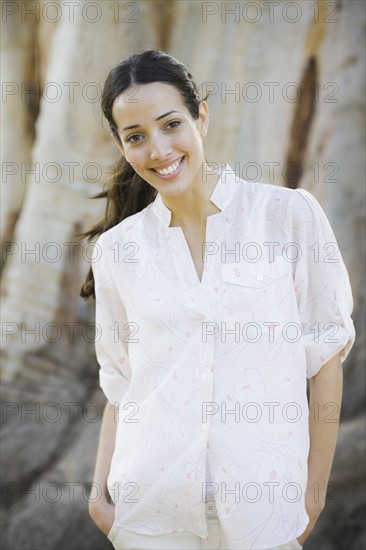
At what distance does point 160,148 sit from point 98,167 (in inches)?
68.0

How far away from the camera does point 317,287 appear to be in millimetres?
1873

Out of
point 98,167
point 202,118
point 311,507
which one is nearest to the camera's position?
point 311,507

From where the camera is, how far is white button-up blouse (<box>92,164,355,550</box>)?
5.74 feet

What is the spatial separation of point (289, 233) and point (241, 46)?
1737mm

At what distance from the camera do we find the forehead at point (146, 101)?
1863 mm

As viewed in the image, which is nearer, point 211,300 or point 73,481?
point 211,300

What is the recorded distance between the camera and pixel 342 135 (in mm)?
3166

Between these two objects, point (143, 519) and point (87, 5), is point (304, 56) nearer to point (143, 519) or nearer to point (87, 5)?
point (87, 5)

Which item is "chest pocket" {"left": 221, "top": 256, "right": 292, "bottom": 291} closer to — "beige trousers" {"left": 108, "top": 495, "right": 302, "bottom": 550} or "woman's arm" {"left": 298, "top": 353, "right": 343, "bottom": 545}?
"woman's arm" {"left": 298, "top": 353, "right": 343, "bottom": 545}

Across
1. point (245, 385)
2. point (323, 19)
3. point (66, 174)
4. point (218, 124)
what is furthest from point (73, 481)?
point (323, 19)

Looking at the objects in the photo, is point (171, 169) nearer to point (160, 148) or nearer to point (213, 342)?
point (160, 148)

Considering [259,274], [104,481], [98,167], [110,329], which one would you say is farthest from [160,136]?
[98,167]

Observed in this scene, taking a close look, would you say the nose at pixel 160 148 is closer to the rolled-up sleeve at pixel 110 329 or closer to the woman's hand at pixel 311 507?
the rolled-up sleeve at pixel 110 329

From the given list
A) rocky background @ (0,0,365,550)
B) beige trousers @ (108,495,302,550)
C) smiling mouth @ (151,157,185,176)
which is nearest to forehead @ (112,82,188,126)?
smiling mouth @ (151,157,185,176)
